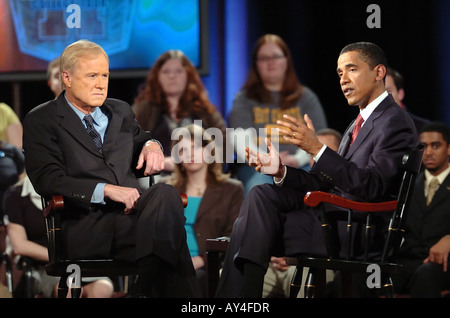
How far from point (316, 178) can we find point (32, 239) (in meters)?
2.20

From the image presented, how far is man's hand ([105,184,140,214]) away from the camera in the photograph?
3330mm

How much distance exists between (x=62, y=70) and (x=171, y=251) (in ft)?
3.50

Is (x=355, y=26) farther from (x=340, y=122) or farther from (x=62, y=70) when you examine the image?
(x=62, y=70)

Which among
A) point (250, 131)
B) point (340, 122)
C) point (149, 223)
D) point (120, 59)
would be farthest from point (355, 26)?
point (149, 223)

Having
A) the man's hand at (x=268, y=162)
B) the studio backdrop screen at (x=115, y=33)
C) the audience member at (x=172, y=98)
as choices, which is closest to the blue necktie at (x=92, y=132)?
the man's hand at (x=268, y=162)

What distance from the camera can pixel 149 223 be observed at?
324 cm

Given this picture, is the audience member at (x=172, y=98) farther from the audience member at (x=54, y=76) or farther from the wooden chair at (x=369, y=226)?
the wooden chair at (x=369, y=226)

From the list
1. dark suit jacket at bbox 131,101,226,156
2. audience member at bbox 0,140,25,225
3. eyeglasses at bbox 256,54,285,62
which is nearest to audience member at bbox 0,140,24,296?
audience member at bbox 0,140,25,225

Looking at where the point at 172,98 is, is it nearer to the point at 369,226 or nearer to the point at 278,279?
the point at 278,279

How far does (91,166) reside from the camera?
3.54 metres

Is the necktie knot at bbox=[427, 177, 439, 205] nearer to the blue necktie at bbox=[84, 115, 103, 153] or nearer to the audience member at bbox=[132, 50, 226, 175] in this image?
the audience member at bbox=[132, 50, 226, 175]

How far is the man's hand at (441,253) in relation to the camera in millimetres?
4469

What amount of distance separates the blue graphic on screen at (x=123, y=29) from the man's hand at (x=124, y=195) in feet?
9.51

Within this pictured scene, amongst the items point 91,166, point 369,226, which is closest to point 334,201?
point 369,226
